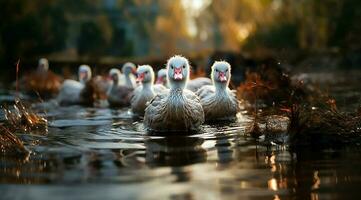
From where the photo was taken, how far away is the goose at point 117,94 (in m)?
19.8

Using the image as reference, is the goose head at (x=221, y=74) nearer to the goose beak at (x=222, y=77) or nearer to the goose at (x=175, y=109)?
the goose beak at (x=222, y=77)

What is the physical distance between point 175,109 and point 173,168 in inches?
148

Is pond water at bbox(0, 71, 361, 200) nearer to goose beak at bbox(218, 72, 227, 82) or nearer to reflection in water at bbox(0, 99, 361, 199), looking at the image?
reflection in water at bbox(0, 99, 361, 199)

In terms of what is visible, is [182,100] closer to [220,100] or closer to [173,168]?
[220,100]

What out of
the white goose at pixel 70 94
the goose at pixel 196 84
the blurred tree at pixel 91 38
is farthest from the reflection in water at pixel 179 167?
the blurred tree at pixel 91 38

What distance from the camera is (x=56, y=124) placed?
14.2m

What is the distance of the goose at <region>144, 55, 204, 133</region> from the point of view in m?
12.4

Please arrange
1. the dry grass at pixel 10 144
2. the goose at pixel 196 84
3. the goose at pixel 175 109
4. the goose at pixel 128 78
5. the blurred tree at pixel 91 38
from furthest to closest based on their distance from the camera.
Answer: the blurred tree at pixel 91 38, the goose at pixel 128 78, the goose at pixel 196 84, the goose at pixel 175 109, the dry grass at pixel 10 144

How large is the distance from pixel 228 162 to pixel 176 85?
3801mm

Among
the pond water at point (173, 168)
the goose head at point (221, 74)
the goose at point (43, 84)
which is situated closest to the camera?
the pond water at point (173, 168)

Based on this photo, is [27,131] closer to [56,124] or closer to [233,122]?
[56,124]

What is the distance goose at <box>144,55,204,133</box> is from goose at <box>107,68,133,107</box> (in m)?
6.79

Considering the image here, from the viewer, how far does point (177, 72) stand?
1271 cm

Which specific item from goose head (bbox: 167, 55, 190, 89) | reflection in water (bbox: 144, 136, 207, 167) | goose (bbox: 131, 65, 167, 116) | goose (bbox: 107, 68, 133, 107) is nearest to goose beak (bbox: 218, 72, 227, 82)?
goose head (bbox: 167, 55, 190, 89)
